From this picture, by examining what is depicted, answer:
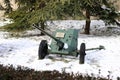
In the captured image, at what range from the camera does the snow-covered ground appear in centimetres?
996

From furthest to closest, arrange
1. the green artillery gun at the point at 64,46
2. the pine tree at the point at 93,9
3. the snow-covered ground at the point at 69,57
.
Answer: the pine tree at the point at 93,9, the green artillery gun at the point at 64,46, the snow-covered ground at the point at 69,57

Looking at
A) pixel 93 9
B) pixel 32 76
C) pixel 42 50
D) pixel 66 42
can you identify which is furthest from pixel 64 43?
pixel 32 76

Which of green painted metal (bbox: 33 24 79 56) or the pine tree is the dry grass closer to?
green painted metal (bbox: 33 24 79 56)

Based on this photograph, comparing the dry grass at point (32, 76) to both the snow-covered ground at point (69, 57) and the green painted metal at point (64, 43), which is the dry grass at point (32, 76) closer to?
the snow-covered ground at point (69, 57)

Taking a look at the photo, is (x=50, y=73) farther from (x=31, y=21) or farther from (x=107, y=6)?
(x=107, y=6)

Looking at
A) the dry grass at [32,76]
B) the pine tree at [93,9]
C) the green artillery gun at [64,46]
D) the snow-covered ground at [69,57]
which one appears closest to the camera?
the dry grass at [32,76]

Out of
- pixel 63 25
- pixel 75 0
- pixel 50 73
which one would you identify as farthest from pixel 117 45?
pixel 50 73

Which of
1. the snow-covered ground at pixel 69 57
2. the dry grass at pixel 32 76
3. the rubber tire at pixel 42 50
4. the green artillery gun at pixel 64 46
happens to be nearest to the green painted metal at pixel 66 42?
the green artillery gun at pixel 64 46

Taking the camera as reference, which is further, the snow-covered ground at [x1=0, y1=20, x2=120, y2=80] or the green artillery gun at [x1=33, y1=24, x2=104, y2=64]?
the green artillery gun at [x1=33, y1=24, x2=104, y2=64]

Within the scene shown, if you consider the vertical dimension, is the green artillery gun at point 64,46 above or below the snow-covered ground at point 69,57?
above

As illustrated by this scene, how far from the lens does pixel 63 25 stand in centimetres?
1812

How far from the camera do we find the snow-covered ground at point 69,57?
9.96 m

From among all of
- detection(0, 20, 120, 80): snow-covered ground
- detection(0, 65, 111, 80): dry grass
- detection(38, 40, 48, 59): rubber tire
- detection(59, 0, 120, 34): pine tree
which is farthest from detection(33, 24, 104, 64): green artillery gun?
detection(0, 65, 111, 80): dry grass

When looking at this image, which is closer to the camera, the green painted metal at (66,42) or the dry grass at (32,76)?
the dry grass at (32,76)
